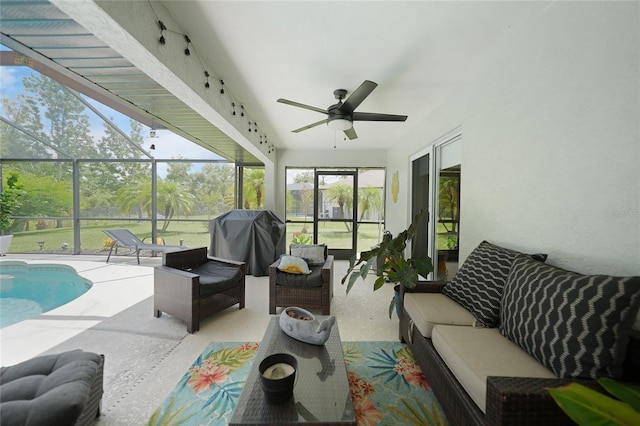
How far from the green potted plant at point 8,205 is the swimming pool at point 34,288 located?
1.26 metres

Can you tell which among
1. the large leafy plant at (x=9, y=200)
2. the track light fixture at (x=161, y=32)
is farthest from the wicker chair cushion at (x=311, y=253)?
the large leafy plant at (x=9, y=200)

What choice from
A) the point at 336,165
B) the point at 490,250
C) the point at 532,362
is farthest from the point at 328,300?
the point at 336,165

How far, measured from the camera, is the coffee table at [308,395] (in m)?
0.98

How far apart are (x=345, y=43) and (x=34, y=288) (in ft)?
19.1

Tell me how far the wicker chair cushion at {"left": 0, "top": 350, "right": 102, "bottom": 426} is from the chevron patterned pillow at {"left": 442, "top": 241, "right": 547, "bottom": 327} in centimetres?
222

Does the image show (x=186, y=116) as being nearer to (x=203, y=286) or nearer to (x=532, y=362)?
(x=203, y=286)

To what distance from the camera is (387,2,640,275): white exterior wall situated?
125 cm

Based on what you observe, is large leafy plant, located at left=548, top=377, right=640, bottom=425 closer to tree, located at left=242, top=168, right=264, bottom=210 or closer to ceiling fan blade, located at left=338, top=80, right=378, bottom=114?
ceiling fan blade, located at left=338, top=80, right=378, bottom=114

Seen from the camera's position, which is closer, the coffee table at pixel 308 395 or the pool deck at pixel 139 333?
the coffee table at pixel 308 395

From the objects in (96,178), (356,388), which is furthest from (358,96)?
(96,178)

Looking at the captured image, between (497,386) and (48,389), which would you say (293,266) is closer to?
(48,389)

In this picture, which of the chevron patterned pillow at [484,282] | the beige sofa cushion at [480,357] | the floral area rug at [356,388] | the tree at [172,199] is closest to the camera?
the beige sofa cushion at [480,357]

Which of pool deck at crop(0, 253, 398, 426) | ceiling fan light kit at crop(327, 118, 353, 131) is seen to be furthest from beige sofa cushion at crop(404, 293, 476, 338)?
ceiling fan light kit at crop(327, 118, 353, 131)

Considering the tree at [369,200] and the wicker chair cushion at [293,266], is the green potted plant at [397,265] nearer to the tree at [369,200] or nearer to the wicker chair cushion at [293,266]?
the wicker chair cushion at [293,266]
